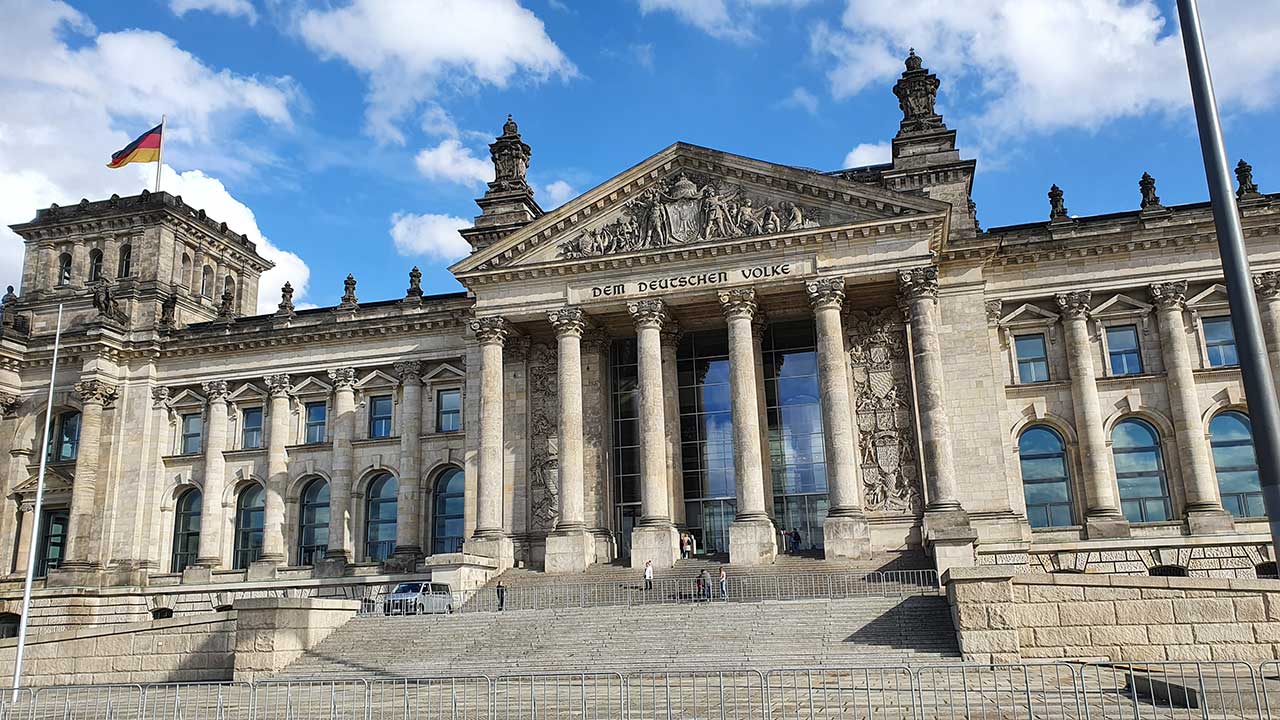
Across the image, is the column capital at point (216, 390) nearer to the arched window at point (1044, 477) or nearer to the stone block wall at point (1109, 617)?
the arched window at point (1044, 477)

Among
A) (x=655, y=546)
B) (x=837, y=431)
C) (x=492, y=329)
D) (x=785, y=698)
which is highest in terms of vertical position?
(x=492, y=329)

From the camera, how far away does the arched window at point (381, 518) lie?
47656 millimetres

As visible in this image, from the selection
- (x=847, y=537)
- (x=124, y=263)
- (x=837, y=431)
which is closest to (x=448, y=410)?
(x=837, y=431)

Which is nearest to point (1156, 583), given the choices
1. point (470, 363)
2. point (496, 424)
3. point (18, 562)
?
point (496, 424)

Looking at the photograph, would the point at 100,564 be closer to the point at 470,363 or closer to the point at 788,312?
Answer: the point at 470,363

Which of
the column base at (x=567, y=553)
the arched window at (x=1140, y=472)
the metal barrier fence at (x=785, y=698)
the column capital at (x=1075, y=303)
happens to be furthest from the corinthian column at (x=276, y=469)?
the arched window at (x=1140, y=472)

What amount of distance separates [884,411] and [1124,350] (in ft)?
30.7

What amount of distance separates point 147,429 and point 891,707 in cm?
4293

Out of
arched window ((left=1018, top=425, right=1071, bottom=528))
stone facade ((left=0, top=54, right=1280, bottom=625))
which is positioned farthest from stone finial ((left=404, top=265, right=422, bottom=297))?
arched window ((left=1018, top=425, right=1071, bottom=528))

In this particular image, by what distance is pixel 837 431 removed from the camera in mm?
37000

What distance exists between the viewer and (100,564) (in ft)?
158

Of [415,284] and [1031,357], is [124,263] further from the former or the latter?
[1031,357]

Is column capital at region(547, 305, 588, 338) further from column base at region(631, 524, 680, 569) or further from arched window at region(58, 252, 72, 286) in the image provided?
arched window at region(58, 252, 72, 286)

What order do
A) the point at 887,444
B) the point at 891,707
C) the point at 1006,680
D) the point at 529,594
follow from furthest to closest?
1. the point at 887,444
2. the point at 529,594
3. the point at 1006,680
4. the point at 891,707
